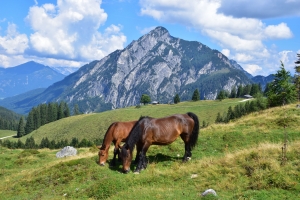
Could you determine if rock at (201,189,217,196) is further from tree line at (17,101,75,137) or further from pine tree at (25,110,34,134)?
pine tree at (25,110,34,134)

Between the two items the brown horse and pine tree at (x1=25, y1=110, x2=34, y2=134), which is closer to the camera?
the brown horse

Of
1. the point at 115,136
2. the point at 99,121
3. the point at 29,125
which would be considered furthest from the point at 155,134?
the point at 29,125

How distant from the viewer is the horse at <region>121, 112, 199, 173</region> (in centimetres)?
1262

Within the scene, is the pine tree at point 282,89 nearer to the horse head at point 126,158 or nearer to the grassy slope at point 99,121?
the horse head at point 126,158

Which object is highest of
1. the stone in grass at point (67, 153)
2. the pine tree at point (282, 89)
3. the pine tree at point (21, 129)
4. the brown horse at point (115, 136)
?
the pine tree at point (282, 89)

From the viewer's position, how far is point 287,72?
41844 mm

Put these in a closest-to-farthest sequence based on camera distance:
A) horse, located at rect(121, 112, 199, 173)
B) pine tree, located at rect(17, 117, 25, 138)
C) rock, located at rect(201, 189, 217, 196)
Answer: rock, located at rect(201, 189, 217, 196), horse, located at rect(121, 112, 199, 173), pine tree, located at rect(17, 117, 25, 138)

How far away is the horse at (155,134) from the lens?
12617 millimetres

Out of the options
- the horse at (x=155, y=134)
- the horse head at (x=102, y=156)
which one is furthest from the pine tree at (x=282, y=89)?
the horse head at (x=102, y=156)

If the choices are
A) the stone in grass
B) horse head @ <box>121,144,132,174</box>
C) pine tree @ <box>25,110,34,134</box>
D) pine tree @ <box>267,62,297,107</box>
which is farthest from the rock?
pine tree @ <box>25,110,34,134</box>

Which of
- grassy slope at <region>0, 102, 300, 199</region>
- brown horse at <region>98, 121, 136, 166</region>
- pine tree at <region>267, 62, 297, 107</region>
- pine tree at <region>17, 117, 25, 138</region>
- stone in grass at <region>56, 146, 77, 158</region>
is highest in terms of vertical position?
pine tree at <region>267, 62, 297, 107</region>

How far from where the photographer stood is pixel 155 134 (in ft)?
43.2

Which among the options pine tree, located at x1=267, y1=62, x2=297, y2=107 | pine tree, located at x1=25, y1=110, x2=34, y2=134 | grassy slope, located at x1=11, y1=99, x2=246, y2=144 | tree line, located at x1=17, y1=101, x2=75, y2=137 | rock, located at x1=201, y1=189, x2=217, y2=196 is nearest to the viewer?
rock, located at x1=201, y1=189, x2=217, y2=196

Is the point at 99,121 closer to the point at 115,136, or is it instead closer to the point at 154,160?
the point at 115,136
